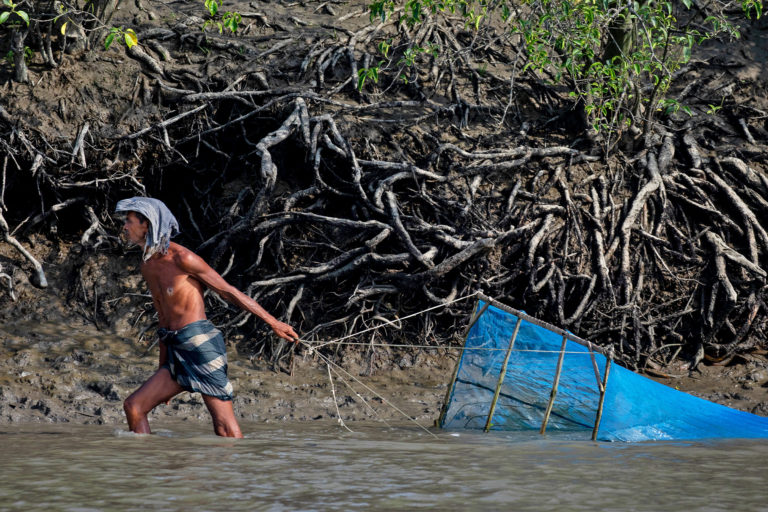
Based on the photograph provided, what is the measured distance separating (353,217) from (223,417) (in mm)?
3246

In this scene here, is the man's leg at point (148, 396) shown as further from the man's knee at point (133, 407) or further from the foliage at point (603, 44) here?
the foliage at point (603, 44)

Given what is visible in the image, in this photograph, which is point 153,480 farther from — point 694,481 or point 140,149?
point 140,149

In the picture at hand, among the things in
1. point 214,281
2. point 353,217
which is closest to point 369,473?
point 214,281

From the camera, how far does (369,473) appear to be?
3.89m

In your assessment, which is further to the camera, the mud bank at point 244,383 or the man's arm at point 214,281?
the mud bank at point 244,383

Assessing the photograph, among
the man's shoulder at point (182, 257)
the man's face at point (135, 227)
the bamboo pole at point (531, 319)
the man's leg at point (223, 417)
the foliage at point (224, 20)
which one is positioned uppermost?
the foliage at point (224, 20)

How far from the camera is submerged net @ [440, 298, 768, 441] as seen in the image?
209 inches

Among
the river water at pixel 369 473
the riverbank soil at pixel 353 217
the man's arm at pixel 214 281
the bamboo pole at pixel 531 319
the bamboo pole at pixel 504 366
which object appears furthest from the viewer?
the riverbank soil at pixel 353 217

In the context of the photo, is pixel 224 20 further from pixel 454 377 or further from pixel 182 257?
pixel 454 377

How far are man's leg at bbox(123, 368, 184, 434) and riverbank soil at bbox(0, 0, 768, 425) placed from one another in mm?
1980

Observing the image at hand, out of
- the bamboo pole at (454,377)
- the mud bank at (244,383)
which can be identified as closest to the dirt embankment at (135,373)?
the mud bank at (244,383)

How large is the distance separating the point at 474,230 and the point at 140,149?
318 centimetres

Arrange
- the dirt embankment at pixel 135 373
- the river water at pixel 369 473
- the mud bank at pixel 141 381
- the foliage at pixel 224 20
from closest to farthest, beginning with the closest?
the river water at pixel 369 473, the mud bank at pixel 141 381, the dirt embankment at pixel 135 373, the foliage at pixel 224 20

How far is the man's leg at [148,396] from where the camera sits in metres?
4.72
